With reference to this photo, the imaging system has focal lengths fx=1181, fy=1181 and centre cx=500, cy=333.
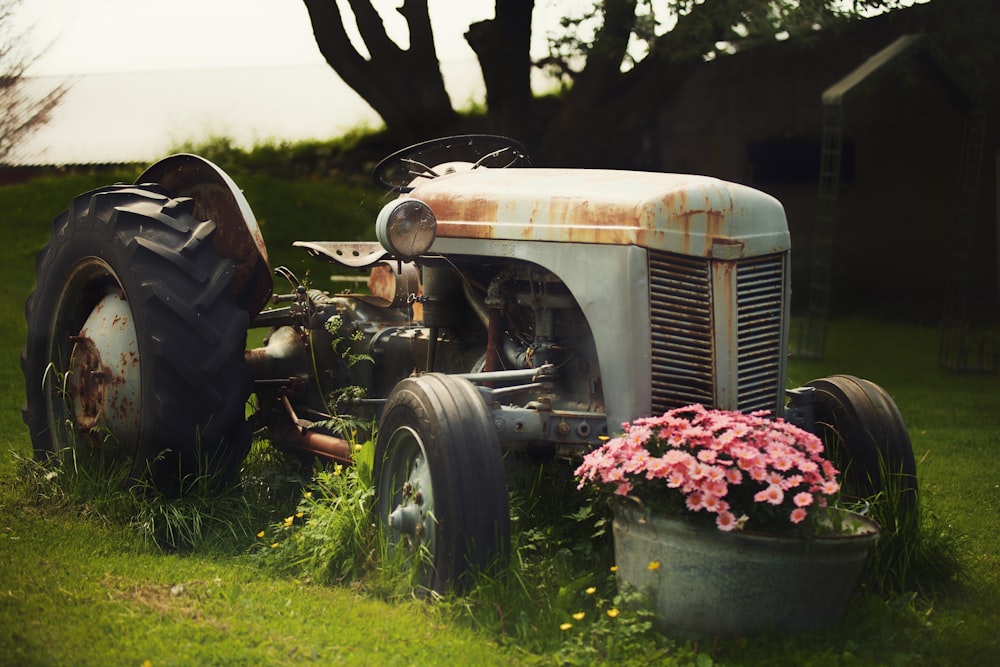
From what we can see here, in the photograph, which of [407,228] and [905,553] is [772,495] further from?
[407,228]

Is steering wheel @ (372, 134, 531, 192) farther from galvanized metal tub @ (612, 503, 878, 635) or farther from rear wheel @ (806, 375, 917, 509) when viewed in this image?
galvanized metal tub @ (612, 503, 878, 635)

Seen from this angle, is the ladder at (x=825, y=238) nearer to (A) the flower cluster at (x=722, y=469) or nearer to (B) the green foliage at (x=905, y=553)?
(B) the green foliage at (x=905, y=553)

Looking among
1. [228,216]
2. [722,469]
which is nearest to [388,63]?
[228,216]

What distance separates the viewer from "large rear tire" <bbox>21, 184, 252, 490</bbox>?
479 cm

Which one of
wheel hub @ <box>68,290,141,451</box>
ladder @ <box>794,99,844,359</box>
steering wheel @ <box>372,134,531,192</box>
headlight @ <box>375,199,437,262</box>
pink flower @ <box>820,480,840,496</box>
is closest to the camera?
pink flower @ <box>820,480,840,496</box>

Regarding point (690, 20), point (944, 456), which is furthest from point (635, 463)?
point (690, 20)

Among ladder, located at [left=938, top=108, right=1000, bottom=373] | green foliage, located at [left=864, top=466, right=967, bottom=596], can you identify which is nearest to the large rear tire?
green foliage, located at [left=864, top=466, right=967, bottom=596]

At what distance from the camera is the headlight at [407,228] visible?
4.49 meters

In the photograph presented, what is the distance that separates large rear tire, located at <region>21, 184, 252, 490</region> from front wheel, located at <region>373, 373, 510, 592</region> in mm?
1035

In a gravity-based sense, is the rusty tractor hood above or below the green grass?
above

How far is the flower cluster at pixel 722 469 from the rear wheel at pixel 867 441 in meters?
0.99

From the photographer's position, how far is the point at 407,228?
4520mm

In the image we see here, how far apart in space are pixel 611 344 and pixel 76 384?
101 inches

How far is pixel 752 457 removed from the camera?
3.72 meters
